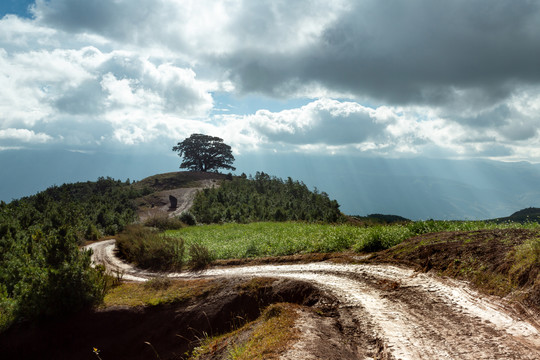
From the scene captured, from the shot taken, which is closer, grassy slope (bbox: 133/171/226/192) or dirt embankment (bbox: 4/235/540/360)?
dirt embankment (bbox: 4/235/540/360)

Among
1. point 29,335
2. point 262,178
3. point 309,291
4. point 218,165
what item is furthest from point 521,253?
point 218,165

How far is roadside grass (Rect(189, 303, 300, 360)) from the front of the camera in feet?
20.6

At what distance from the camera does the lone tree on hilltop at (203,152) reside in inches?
3565

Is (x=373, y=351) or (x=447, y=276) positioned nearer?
(x=373, y=351)

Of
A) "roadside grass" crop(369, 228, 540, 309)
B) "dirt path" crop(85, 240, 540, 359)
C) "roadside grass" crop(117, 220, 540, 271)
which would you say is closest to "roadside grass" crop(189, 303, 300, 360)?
"dirt path" crop(85, 240, 540, 359)

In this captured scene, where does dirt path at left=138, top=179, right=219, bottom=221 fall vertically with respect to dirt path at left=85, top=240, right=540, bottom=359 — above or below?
above

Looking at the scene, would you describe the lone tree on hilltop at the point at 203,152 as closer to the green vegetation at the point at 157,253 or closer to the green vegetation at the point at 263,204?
the green vegetation at the point at 263,204

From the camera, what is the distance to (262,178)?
220ft

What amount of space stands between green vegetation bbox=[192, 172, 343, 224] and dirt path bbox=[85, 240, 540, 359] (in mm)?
23380

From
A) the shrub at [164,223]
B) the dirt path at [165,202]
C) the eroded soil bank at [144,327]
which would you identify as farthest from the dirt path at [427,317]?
the dirt path at [165,202]

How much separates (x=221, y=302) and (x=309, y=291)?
3.56m

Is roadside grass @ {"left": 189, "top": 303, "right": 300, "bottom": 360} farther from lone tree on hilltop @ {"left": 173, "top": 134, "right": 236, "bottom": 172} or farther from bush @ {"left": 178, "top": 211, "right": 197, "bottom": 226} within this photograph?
lone tree on hilltop @ {"left": 173, "top": 134, "right": 236, "bottom": 172}

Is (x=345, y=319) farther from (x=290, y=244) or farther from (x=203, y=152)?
(x=203, y=152)

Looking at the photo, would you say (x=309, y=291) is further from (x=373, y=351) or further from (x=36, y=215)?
(x=36, y=215)
